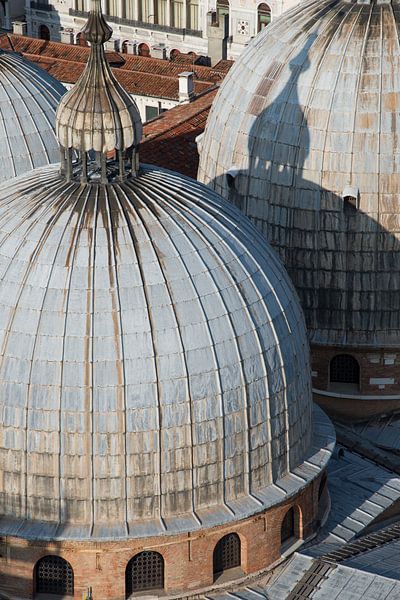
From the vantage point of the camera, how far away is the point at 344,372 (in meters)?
83.9

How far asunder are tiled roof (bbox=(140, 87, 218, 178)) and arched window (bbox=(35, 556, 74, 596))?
3931cm

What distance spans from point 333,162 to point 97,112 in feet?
58.6

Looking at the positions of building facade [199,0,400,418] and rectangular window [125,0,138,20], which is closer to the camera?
building facade [199,0,400,418]

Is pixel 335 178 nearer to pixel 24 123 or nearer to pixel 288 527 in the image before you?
pixel 24 123

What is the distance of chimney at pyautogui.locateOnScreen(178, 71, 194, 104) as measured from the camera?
122 m

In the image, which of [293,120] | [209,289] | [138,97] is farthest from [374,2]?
[138,97]

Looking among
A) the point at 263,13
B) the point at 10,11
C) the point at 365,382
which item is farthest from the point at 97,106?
the point at 10,11

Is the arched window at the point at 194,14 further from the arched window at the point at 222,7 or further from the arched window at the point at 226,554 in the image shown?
the arched window at the point at 226,554

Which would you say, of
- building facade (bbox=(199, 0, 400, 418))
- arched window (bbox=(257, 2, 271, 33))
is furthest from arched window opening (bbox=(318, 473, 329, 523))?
arched window (bbox=(257, 2, 271, 33))

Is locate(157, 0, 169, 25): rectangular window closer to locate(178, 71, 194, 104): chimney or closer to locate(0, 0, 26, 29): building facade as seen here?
locate(0, 0, 26, 29): building facade

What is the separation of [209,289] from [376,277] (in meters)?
18.3

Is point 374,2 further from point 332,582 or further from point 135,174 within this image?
point 332,582

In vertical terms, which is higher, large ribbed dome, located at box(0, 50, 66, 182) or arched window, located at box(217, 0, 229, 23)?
arched window, located at box(217, 0, 229, 23)

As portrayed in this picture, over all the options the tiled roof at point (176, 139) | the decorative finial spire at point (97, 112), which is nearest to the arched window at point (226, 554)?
the decorative finial spire at point (97, 112)
